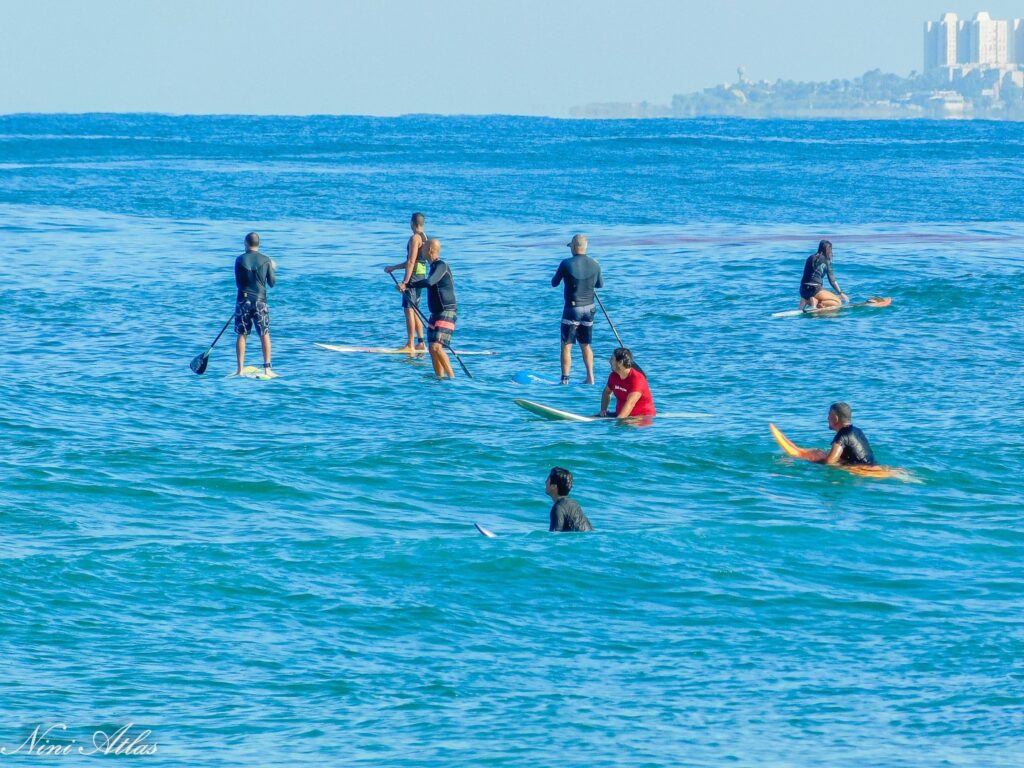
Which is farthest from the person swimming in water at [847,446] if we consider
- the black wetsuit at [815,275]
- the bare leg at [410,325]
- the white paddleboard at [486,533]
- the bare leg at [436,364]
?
the black wetsuit at [815,275]

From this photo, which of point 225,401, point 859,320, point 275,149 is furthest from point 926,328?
point 275,149

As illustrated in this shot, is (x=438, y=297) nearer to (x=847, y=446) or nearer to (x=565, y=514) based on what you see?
(x=847, y=446)

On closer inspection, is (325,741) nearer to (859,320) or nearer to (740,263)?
(859,320)

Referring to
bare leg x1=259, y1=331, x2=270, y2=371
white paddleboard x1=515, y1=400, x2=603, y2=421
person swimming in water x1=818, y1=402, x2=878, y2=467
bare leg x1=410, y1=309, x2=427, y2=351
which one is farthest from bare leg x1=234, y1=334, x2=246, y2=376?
person swimming in water x1=818, y1=402, x2=878, y2=467

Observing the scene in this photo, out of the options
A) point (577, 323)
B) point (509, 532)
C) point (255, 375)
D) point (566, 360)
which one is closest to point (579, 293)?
point (577, 323)

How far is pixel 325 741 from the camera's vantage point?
35.0ft

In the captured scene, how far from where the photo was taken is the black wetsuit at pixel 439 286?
2133cm

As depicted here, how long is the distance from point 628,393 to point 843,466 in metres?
3.32

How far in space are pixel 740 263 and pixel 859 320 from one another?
8349 mm

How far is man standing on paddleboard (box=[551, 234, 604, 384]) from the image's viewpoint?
21.6m

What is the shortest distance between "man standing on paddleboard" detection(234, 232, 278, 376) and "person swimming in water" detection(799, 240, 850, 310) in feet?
38.5

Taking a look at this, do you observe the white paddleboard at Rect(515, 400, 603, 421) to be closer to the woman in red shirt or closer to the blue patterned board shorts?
the woman in red shirt

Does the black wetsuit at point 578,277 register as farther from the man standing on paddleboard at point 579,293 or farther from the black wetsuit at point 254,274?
the black wetsuit at point 254,274

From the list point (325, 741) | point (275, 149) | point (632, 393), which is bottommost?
point (325, 741)
